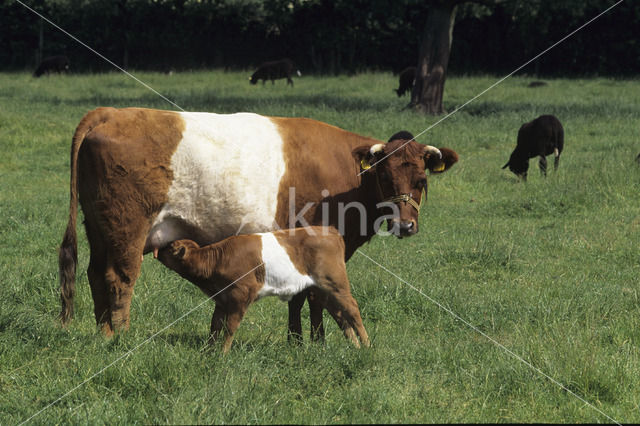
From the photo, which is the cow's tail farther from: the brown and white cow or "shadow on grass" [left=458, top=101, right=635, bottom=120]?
"shadow on grass" [left=458, top=101, right=635, bottom=120]

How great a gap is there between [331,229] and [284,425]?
180cm

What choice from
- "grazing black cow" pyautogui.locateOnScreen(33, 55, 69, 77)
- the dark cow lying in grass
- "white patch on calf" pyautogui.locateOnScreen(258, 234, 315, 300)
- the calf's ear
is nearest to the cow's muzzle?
the dark cow lying in grass

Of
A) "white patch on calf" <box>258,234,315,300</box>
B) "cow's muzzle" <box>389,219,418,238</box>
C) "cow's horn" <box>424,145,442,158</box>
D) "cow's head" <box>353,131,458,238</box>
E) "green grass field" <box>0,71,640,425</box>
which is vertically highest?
"cow's horn" <box>424,145,442,158</box>

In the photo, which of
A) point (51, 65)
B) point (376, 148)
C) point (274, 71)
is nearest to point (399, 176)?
point (376, 148)

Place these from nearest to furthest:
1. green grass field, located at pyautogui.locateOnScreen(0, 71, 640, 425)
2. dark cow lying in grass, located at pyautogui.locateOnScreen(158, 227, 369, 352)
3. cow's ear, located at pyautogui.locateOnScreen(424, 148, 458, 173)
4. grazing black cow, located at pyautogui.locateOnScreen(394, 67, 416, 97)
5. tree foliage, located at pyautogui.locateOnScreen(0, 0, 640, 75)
Answer: 1. green grass field, located at pyautogui.locateOnScreen(0, 71, 640, 425)
2. dark cow lying in grass, located at pyautogui.locateOnScreen(158, 227, 369, 352)
3. cow's ear, located at pyautogui.locateOnScreen(424, 148, 458, 173)
4. grazing black cow, located at pyautogui.locateOnScreen(394, 67, 416, 97)
5. tree foliage, located at pyautogui.locateOnScreen(0, 0, 640, 75)

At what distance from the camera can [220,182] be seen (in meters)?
4.96

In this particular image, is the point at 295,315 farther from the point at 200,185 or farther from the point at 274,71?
the point at 274,71

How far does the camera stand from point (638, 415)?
398 centimetres

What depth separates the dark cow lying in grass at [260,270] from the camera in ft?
15.2

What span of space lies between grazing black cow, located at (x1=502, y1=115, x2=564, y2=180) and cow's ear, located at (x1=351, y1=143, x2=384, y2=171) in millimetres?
6759

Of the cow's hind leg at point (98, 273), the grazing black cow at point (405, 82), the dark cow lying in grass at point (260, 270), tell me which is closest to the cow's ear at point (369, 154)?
the dark cow lying in grass at point (260, 270)

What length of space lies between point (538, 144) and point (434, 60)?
25.9 ft

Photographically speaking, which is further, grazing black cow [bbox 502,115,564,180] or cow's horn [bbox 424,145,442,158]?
grazing black cow [bbox 502,115,564,180]

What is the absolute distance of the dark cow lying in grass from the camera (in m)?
4.62
